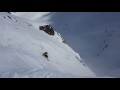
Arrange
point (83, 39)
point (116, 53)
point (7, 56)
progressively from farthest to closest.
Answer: point (83, 39)
point (116, 53)
point (7, 56)

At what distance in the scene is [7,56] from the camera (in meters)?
10.6

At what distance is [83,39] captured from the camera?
101 ft

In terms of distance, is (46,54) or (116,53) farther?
(116,53)

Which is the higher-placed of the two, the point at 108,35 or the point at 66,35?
the point at 66,35
